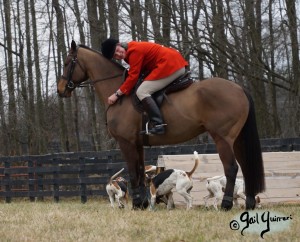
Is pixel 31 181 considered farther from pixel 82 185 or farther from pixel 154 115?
pixel 154 115

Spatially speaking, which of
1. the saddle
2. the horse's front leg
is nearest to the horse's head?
the saddle

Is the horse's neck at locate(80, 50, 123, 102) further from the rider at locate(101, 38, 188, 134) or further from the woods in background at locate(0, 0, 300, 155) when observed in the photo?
the woods in background at locate(0, 0, 300, 155)

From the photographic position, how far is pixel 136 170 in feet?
30.0

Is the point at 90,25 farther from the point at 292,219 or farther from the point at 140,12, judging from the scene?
the point at 292,219

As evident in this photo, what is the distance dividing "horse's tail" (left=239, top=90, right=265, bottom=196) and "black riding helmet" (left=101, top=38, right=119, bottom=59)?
219 centimetres

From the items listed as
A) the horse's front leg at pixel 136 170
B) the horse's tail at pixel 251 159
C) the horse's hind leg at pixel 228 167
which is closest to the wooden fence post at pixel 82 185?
the horse's front leg at pixel 136 170

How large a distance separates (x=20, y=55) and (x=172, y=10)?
9.54 metres

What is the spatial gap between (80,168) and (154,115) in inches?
294

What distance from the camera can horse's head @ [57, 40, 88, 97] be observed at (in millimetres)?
9727

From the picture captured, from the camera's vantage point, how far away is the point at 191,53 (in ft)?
68.9

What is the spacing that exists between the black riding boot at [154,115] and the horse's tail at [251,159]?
1273 mm

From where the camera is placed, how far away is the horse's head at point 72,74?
9.73 metres

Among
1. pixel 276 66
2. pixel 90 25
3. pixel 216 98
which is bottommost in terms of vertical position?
pixel 216 98

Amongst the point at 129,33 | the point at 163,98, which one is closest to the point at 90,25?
the point at 129,33
